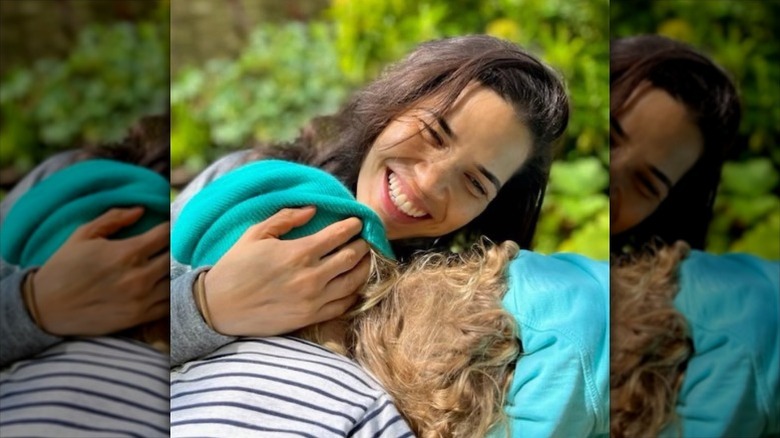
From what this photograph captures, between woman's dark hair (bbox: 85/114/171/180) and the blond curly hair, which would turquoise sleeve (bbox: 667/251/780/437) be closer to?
the blond curly hair

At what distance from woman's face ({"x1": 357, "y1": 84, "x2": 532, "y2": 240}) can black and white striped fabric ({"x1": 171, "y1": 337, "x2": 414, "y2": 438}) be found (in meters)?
0.33

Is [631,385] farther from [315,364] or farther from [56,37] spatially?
[56,37]

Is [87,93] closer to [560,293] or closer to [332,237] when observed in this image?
[332,237]

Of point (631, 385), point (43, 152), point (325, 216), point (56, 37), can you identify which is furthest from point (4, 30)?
point (631, 385)

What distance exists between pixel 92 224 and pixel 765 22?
5.85ft

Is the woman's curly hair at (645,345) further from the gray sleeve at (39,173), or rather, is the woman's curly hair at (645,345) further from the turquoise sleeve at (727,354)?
the gray sleeve at (39,173)

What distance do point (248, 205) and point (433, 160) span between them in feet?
1.30

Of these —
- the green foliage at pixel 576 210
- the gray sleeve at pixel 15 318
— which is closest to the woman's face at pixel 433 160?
the green foliage at pixel 576 210

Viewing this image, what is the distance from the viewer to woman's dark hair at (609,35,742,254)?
245 centimetres

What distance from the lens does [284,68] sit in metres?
2.06

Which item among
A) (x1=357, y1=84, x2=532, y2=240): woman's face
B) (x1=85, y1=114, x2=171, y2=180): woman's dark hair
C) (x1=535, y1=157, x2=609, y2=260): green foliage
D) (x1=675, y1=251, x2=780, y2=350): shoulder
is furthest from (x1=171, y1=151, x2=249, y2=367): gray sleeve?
(x1=675, y1=251, x2=780, y2=350): shoulder

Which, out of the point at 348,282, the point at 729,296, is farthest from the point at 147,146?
the point at 729,296

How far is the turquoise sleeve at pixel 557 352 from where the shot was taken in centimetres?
210

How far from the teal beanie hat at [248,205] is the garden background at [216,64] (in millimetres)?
81
